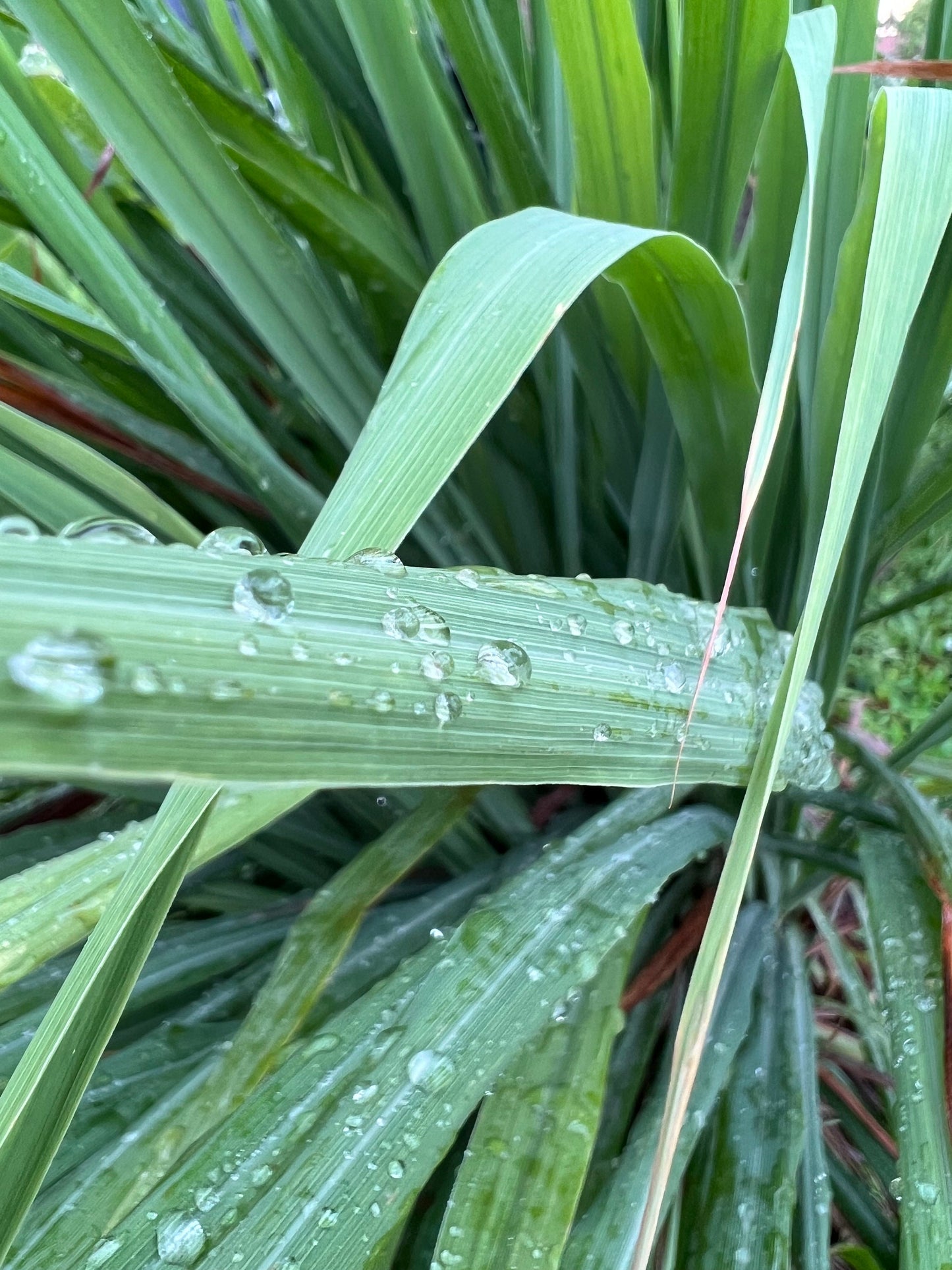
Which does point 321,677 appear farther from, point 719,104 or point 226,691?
point 719,104

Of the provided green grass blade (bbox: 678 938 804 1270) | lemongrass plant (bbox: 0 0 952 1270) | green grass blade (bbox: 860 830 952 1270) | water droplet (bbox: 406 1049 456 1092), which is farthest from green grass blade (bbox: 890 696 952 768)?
water droplet (bbox: 406 1049 456 1092)

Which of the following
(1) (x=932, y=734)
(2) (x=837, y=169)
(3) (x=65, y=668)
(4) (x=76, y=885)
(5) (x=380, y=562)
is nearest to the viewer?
(3) (x=65, y=668)

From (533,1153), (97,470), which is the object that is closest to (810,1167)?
(533,1153)

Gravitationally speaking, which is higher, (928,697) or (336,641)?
(336,641)

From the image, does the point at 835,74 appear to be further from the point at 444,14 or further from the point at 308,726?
the point at 308,726

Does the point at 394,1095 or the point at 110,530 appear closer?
the point at 110,530

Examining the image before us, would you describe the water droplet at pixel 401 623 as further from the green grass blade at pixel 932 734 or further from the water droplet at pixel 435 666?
the green grass blade at pixel 932 734

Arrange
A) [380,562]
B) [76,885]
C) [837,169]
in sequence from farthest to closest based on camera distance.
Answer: [837,169] → [76,885] → [380,562]

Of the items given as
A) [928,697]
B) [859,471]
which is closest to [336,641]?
[859,471]
